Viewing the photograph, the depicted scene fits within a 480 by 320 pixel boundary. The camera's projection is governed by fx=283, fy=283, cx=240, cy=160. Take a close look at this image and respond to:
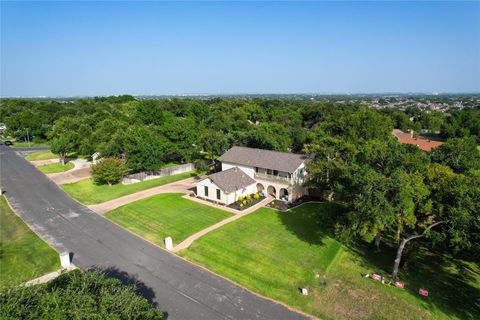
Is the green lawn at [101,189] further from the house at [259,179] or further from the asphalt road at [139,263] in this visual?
the house at [259,179]

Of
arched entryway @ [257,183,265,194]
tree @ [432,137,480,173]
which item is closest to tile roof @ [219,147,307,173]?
arched entryway @ [257,183,265,194]

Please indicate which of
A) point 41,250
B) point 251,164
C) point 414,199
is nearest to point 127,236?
point 41,250

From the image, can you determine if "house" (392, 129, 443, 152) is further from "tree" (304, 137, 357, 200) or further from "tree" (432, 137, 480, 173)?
"tree" (304, 137, 357, 200)

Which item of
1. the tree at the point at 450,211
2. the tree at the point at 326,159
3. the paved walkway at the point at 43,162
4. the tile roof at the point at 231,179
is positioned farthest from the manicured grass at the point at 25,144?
the tree at the point at 450,211

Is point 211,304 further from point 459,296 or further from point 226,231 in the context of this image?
point 459,296

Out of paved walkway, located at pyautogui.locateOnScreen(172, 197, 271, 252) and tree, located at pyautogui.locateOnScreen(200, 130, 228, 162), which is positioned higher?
tree, located at pyautogui.locateOnScreen(200, 130, 228, 162)

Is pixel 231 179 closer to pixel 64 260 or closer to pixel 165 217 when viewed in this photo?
pixel 165 217
